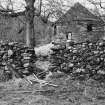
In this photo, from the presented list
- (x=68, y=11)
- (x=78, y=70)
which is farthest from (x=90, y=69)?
(x=68, y=11)

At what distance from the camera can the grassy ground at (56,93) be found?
5.84m

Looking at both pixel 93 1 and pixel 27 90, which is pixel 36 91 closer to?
pixel 27 90

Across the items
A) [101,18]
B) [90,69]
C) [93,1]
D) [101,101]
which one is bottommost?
[101,101]

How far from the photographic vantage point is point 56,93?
6.65 metres

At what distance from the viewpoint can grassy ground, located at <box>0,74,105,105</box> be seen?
5839 mm

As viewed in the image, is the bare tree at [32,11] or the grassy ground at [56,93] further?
the bare tree at [32,11]

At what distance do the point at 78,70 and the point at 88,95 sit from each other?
1993 mm

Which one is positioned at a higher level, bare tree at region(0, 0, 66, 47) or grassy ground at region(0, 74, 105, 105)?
bare tree at region(0, 0, 66, 47)

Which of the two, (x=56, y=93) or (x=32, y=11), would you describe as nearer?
(x=56, y=93)

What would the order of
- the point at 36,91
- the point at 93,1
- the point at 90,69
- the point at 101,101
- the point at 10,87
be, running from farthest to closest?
the point at 93,1 < the point at 90,69 < the point at 10,87 < the point at 36,91 < the point at 101,101

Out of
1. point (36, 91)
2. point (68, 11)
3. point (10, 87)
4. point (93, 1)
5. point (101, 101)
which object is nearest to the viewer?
point (101, 101)

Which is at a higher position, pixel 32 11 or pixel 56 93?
pixel 32 11

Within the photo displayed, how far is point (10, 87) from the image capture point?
7477mm

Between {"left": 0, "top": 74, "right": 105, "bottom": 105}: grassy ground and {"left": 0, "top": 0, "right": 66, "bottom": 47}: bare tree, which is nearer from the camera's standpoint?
{"left": 0, "top": 74, "right": 105, "bottom": 105}: grassy ground
